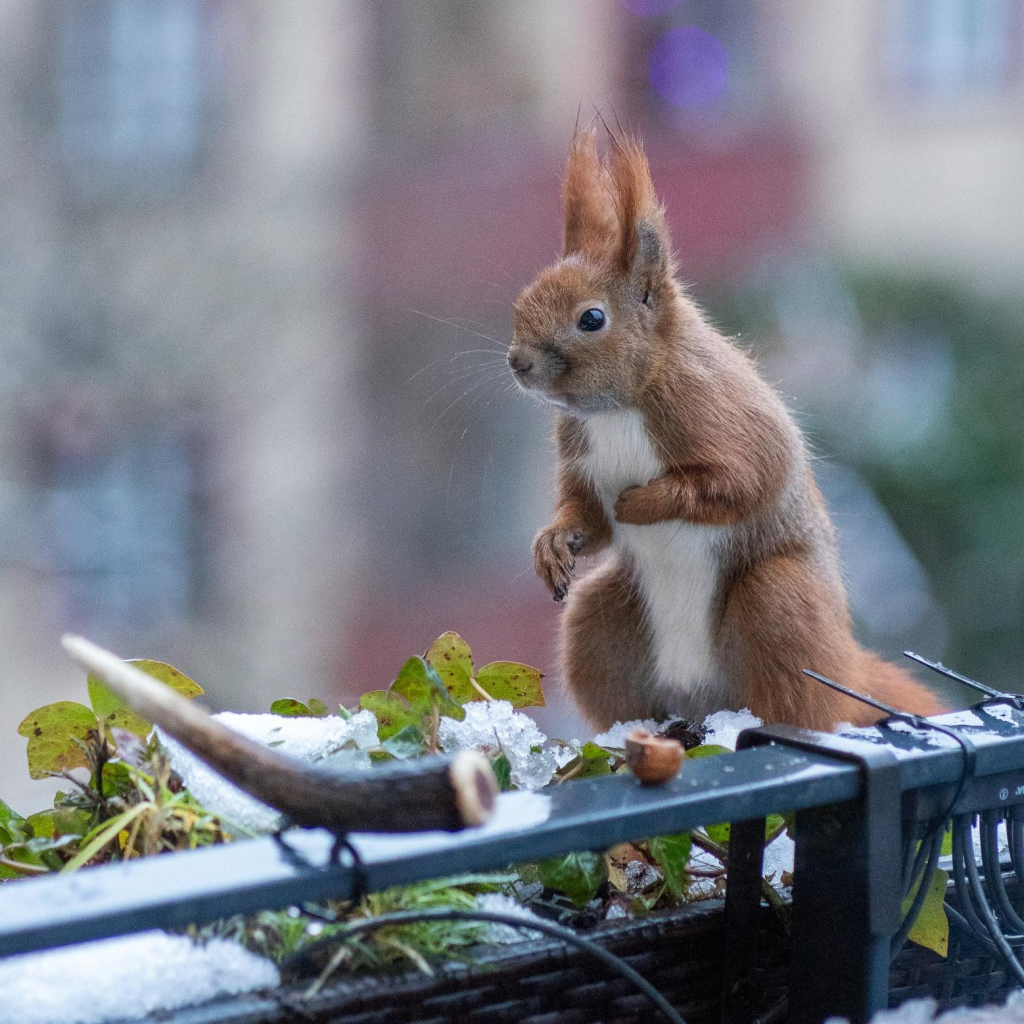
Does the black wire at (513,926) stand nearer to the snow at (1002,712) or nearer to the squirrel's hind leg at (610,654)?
the snow at (1002,712)

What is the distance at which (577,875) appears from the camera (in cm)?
51

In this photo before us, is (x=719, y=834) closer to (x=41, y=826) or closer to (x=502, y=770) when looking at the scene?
(x=502, y=770)

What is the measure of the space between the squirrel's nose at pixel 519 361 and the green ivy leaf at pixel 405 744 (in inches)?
8.7

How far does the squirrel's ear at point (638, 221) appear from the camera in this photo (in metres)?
0.69

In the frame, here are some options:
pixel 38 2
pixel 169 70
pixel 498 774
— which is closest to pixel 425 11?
pixel 169 70

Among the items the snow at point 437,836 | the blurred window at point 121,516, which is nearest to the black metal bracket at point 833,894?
the snow at point 437,836

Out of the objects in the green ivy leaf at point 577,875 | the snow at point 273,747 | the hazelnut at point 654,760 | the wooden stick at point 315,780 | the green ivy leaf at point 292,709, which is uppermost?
the wooden stick at point 315,780

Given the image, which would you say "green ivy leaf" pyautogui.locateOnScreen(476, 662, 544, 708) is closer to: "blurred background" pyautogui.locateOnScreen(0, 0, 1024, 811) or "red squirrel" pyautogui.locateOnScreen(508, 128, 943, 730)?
"red squirrel" pyautogui.locateOnScreen(508, 128, 943, 730)

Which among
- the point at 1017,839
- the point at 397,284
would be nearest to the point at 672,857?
the point at 1017,839

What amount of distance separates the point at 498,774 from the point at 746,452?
255 mm

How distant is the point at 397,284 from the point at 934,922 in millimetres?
1898

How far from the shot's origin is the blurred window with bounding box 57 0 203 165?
90.4 inches

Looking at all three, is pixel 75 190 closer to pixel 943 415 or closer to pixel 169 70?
pixel 169 70

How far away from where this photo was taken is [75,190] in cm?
230
